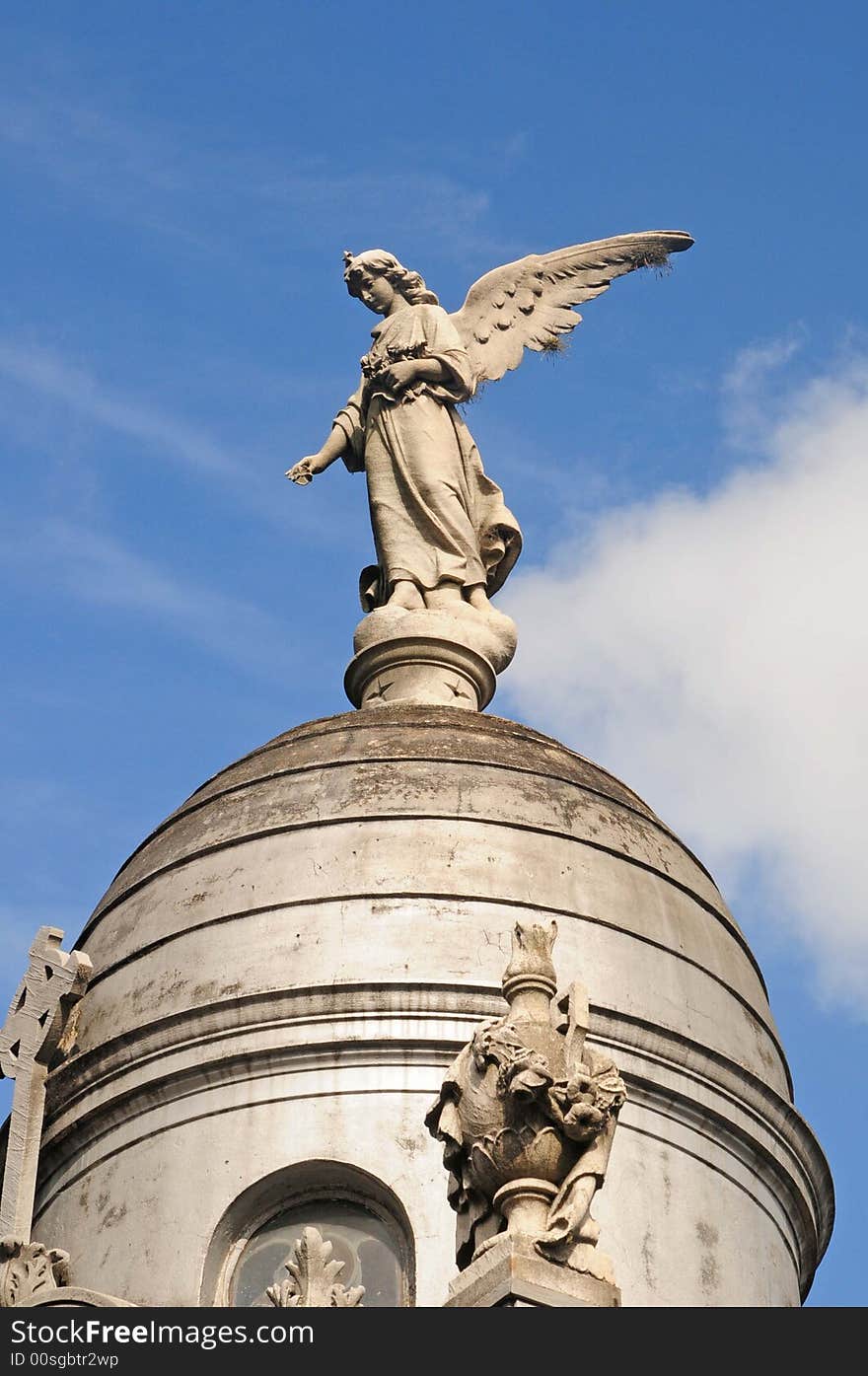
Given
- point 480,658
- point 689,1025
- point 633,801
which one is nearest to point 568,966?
point 689,1025

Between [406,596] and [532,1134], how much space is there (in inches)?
471

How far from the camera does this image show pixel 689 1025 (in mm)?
21922

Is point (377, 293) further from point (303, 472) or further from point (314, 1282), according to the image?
point (314, 1282)

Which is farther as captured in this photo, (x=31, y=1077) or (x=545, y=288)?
(x=545, y=288)

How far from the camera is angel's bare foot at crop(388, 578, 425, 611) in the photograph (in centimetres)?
2636

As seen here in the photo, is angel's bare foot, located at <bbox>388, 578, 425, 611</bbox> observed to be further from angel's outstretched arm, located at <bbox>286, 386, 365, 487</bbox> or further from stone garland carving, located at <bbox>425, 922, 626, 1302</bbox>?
stone garland carving, located at <bbox>425, 922, 626, 1302</bbox>

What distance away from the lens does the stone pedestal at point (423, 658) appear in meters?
25.7

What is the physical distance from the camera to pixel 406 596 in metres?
26.4

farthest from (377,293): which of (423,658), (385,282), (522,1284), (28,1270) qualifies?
(522,1284)

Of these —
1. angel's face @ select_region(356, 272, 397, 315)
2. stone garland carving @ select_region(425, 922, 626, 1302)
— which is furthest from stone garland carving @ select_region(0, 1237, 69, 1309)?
angel's face @ select_region(356, 272, 397, 315)

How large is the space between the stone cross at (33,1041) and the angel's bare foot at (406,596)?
5.22 metres

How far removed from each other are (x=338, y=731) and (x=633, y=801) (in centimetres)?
248
